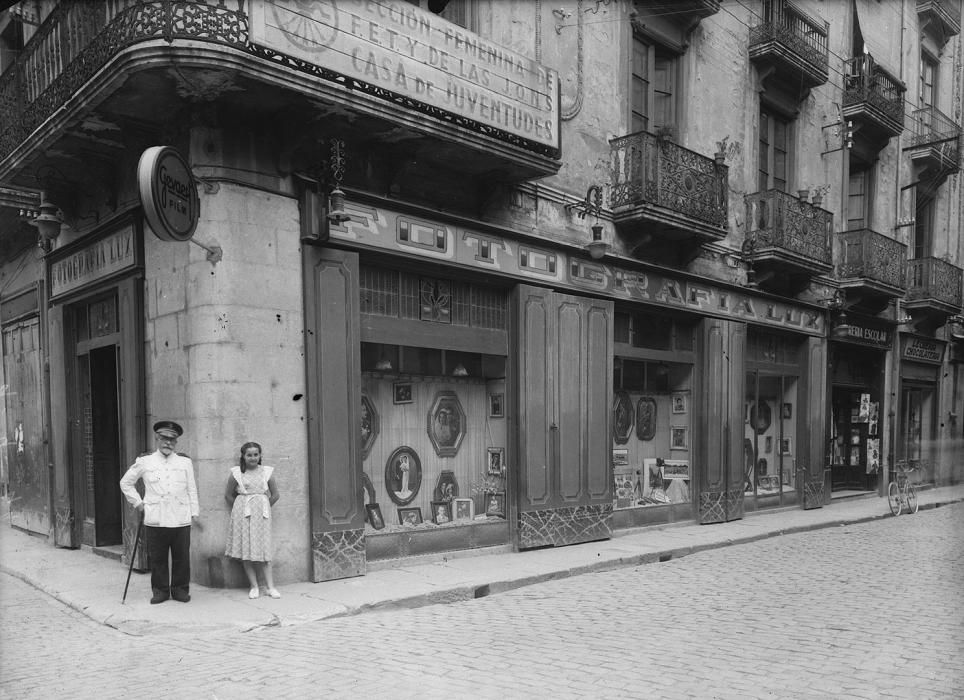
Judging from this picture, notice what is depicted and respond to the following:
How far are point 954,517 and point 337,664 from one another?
587 inches

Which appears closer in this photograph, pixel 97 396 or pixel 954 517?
pixel 97 396

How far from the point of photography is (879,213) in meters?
19.4

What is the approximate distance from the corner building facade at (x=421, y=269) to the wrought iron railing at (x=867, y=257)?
3.86ft

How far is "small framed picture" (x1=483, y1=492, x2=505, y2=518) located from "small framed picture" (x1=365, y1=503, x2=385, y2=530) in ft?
5.78

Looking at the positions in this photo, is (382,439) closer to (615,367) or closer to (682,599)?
(682,599)

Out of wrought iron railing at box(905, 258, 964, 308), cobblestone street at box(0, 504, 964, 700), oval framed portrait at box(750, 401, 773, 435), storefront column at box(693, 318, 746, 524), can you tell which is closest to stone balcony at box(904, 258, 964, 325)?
wrought iron railing at box(905, 258, 964, 308)

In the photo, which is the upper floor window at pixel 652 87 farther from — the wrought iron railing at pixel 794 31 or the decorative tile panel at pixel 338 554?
the decorative tile panel at pixel 338 554

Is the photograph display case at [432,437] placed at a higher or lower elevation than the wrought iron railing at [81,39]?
lower

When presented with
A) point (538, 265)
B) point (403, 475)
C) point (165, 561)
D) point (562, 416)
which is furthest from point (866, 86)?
point (165, 561)

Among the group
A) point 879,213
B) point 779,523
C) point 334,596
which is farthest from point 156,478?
point 879,213

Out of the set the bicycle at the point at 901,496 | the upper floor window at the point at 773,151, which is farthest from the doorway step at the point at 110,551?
the bicycle at the point at 901,496

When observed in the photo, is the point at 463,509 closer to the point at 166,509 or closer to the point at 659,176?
the point at 166,509

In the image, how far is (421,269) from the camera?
9297 millimetres

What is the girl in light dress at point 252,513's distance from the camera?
23.4 feet
